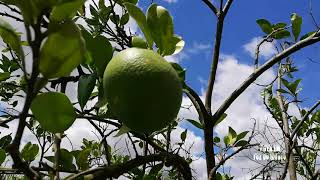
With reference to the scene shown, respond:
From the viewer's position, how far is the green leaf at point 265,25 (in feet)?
4.66

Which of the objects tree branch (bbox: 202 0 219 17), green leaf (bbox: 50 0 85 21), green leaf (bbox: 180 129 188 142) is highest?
tree branch (bbox: 202 0 219 17)

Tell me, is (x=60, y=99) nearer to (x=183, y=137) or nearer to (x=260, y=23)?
(x=260, y=23)

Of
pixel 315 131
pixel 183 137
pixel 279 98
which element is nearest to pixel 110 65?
pixel 183 137

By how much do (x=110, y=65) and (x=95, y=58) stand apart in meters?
0.05

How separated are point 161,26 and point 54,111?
0.86 ft

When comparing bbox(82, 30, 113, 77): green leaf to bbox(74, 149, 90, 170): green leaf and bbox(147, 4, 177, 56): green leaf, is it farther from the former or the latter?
bbox(74, 149, 90, 170): green leaf

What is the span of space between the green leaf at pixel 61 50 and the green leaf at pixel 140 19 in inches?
11.7

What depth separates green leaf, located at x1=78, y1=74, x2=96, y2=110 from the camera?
748mm

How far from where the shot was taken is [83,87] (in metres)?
0.75

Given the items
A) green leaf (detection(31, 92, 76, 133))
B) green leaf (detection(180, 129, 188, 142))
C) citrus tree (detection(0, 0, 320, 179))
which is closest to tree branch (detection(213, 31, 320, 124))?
citrus tree (detection(0, 0, 320, 179))

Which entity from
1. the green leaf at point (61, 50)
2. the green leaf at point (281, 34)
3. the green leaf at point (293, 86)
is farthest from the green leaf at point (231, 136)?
the green leaf at point (61, 50)

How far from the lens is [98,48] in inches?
29.8

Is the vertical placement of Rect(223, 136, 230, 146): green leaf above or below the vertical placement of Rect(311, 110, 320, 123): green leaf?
below

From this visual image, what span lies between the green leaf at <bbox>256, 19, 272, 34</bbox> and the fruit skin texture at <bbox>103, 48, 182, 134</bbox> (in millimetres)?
769
